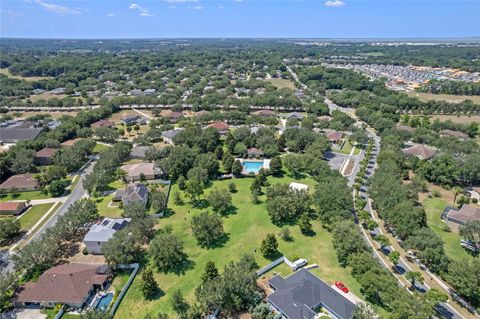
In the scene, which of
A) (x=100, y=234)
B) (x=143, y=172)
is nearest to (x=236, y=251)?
(x=100, y=234)

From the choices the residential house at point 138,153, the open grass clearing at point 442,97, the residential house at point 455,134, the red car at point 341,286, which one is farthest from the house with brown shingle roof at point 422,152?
the open grass clearing at point 442,97

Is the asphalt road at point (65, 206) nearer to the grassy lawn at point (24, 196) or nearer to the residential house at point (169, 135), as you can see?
the grassy lawn at point (24, 196)

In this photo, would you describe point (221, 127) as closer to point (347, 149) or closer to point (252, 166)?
point (252, 166)

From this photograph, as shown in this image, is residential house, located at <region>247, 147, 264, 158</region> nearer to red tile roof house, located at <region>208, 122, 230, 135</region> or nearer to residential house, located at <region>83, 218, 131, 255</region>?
red tile roof house, located at <region>208, 122, 230, 135</region>

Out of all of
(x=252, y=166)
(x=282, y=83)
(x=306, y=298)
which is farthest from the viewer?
(x=282, y=83)

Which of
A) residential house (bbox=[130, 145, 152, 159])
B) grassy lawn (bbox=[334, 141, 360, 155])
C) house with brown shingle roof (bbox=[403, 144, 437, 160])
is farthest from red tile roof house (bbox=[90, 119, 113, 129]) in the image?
house with brown shingle roof (bbox=[403, 144, 437, 160])

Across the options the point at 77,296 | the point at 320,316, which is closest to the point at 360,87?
the point at 320,316
